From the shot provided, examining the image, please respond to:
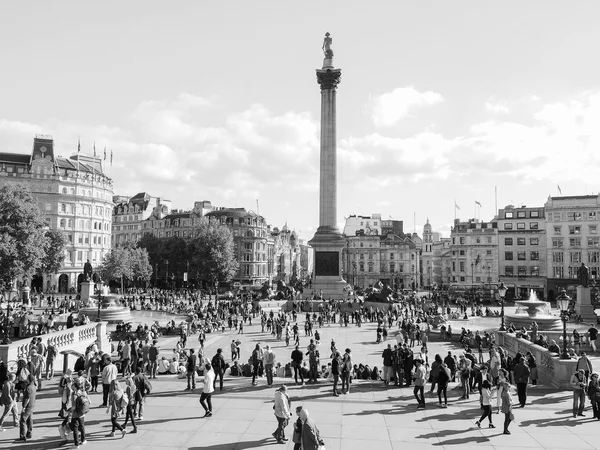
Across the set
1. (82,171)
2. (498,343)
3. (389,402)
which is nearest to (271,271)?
(82,171)

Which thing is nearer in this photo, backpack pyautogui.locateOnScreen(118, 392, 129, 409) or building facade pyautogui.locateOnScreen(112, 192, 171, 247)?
backpack pyautogui.locateOnScreen(118, 392, 129, 409)

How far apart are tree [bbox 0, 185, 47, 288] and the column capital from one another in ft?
130

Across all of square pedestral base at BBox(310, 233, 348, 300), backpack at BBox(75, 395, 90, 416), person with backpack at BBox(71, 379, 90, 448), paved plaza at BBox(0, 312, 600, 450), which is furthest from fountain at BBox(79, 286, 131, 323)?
backpack at BBox(75, 395, 90, 416)

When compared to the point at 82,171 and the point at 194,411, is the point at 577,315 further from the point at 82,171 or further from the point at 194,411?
the point at 82,171

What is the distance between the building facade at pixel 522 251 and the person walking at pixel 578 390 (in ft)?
240

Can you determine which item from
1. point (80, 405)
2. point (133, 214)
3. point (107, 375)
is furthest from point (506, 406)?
point (133, 214)

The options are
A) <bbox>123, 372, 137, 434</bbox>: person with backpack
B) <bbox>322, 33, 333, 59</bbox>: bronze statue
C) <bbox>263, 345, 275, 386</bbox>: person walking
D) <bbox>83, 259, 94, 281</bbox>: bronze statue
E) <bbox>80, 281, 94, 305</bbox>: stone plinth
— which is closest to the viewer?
<bbox>123, 372, 137, 434</bbox>: person with backpack

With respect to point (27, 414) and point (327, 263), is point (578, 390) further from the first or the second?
point (327, 263)

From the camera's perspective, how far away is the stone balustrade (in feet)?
65.4

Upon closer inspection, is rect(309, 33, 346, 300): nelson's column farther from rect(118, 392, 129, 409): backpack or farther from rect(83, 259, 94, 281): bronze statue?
rect(118, 392, 129, 409): backpack

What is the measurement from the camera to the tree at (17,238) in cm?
4812

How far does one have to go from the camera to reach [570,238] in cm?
7994

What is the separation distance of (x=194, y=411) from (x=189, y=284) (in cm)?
9389

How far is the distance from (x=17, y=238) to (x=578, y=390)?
2032 inches
